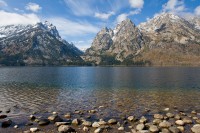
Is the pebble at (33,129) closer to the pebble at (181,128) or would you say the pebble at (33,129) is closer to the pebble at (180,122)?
the pebble at (181,128)

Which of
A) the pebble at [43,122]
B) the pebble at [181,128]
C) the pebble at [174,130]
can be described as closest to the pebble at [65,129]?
the pebble at [43,122]

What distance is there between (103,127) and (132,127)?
4.54m

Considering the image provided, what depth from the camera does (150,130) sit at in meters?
33.3

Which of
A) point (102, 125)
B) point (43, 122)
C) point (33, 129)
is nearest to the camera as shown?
point (33, 129)

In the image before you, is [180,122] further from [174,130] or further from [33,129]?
[33,129]

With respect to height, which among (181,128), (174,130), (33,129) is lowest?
(181,128)

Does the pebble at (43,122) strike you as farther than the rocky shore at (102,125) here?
Yes

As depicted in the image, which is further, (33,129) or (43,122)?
(43,122)

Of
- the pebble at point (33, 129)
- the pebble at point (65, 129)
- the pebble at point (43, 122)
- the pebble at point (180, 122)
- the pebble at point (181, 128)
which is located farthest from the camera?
the pebble at point (180, 122)

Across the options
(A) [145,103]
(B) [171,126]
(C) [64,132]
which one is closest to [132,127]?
(B) [171,126]

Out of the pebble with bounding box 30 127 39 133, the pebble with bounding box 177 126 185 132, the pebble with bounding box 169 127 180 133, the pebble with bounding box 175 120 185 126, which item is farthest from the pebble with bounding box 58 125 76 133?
the pebble with bounding box 175 120 185 126

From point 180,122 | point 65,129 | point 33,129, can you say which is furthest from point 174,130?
point 33,129

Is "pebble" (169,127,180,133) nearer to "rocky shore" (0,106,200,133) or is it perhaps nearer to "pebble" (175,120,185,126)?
"rocky shore" (0,106,200,133)

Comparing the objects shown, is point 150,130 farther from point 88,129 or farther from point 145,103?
point 145,103
